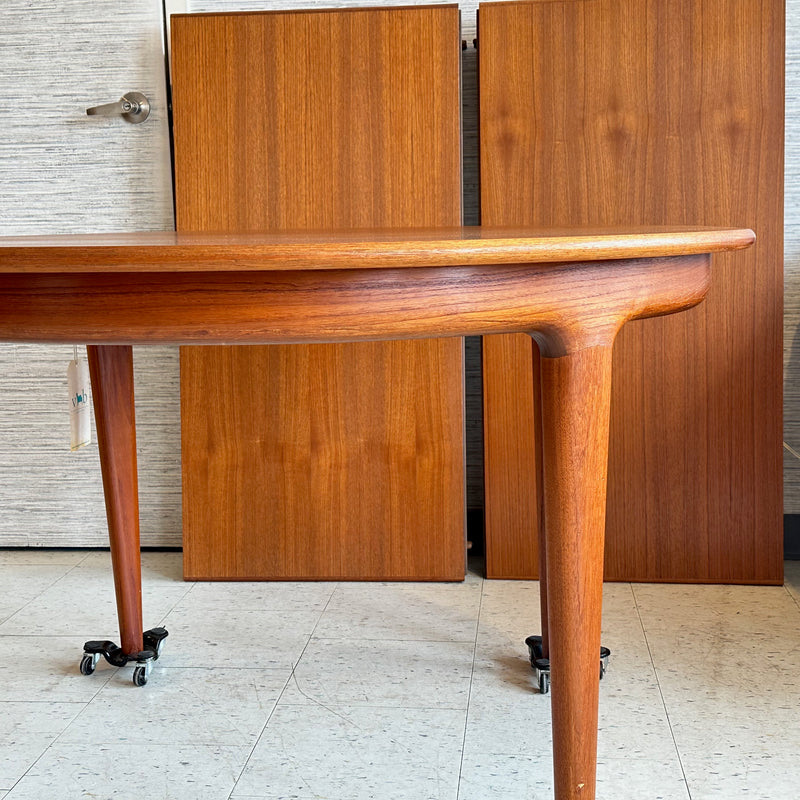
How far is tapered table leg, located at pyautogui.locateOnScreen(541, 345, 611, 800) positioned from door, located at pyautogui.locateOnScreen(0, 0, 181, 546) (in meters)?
1.41

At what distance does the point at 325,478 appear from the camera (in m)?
2.08

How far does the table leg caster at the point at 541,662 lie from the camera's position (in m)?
1.53

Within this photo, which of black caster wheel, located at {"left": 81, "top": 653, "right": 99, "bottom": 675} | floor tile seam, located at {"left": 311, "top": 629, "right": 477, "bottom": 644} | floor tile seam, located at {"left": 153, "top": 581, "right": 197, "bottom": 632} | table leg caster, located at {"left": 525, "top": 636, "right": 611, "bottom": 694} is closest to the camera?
table leg caster, located at {"left": 525, "top": 636, "right": 611, "bottom": 694}

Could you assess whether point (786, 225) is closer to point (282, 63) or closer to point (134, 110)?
point (282, 63)

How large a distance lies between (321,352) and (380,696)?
2.52 ft

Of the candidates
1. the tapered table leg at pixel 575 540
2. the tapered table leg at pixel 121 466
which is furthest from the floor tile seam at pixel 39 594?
the tapered table leg at pixel 575 540

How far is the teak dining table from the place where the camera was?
0.84 metres

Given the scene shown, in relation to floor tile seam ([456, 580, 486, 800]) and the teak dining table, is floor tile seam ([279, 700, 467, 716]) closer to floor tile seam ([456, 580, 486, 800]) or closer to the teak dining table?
floor tile seam ([456, 580, 486, 800])

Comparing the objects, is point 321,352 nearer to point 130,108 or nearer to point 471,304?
point 130,108

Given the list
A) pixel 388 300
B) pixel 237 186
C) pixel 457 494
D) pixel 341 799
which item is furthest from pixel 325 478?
pixel 388 300

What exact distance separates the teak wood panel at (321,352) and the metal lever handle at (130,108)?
14cm

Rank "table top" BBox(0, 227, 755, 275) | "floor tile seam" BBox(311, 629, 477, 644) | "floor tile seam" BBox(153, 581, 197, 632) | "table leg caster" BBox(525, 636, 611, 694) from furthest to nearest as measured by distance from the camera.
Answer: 1. "floor tile seam" BBox(153, 581, 197, 632)
2. "floor tile seam" BBox(311, 629, 477, 644)
3. "table leg caster" BBox(525, 636, 611, 694)
4. "table top" BBox(0, 227, 755, 275)

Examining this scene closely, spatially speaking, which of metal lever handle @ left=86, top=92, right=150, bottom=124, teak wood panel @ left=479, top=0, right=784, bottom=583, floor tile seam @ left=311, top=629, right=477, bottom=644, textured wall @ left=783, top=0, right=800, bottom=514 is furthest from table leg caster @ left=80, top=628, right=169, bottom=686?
textured wall @ left=783, top=0, right=800, bottom=514

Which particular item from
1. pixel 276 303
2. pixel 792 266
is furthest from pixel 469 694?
pixel 792 266
